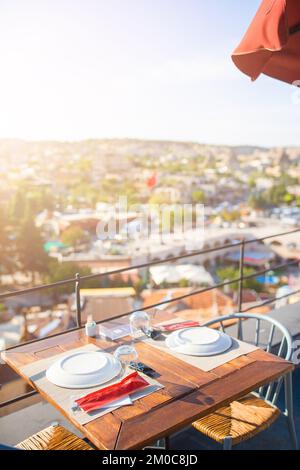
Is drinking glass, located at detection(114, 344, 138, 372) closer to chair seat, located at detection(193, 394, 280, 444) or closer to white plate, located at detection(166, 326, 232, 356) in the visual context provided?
white plate, located at detection(166, 326, 232, 356)

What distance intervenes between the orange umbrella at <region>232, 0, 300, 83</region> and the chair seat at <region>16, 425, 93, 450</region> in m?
1.53

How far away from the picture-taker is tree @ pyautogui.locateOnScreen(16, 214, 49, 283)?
3759 centimetres

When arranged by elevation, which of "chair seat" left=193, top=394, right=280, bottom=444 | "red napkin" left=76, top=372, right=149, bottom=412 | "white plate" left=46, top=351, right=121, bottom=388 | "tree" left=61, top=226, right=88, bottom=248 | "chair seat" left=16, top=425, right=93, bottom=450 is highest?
"white plate" left=46, top=351, right=121, bottom=388

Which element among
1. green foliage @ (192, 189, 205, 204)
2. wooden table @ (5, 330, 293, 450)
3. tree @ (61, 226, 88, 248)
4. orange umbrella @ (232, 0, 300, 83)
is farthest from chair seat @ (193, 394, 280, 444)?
green foliage @ (192, 189, 205, 204)

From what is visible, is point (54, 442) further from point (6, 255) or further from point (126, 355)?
point (6, 255)

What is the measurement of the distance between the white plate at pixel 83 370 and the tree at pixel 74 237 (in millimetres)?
44524

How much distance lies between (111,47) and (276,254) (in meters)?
41.8

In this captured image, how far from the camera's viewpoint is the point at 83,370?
1.31 metres

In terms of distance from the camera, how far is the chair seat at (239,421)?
146cm

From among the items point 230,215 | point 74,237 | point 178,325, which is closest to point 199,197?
point 230,215

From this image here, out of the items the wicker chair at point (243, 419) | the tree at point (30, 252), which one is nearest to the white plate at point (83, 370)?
the wicker chair at point (243, 419)

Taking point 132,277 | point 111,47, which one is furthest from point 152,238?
point 111,47

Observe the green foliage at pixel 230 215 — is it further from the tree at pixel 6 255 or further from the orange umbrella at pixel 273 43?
the orange umbrella at pixel 273 43

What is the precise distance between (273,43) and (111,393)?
1.31 metres
